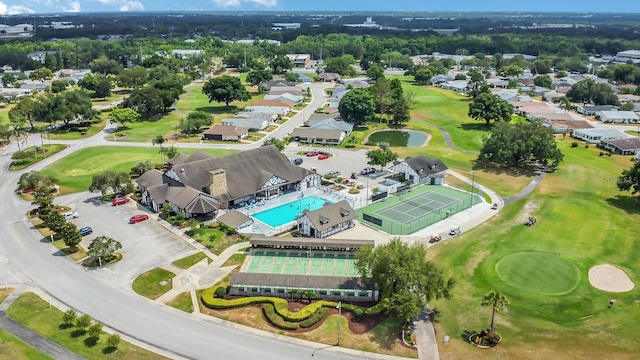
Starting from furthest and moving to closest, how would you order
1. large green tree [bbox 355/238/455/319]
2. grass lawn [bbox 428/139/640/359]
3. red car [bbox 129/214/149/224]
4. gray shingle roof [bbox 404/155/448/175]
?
gray shingle roof [bbox 404/155/448/175] → red car [bbox 129/214/149/224] → grass lawn [bbox 428/139/640/359] → large green tree [bbox 355/238/455/319]

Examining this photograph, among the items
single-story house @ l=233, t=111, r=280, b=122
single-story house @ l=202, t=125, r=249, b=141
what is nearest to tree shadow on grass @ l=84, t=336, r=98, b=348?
single-story house @ l=202, t=125, r=249, b=141

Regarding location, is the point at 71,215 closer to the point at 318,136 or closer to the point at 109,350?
the point at 109,350

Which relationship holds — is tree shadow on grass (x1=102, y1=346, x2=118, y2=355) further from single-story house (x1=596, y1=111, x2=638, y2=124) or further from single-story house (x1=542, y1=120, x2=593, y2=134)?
single-story house (x1=596, y1=111, x2=638, y2=124)

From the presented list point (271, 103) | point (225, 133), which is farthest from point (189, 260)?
point (271, 103)

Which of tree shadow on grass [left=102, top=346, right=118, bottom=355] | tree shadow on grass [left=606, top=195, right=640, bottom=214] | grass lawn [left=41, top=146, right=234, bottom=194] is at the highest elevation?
grass lawn [left=41, top=146, right=234, bottom=194]

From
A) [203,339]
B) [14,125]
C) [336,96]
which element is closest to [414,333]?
[203,339]

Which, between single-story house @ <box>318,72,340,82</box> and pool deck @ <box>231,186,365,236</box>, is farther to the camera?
single-story house @ <box>318,72,340,82</box>
